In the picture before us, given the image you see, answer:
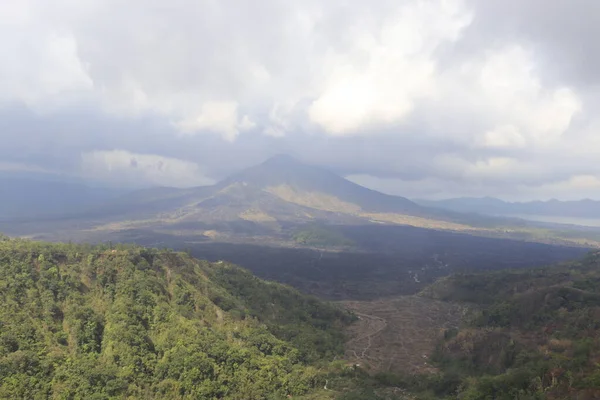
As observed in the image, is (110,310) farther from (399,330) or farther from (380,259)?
(380,259)

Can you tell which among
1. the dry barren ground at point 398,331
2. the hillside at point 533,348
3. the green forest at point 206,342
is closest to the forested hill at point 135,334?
the green forest at point 206,342

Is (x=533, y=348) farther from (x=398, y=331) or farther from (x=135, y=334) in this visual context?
(x=135, y=334)

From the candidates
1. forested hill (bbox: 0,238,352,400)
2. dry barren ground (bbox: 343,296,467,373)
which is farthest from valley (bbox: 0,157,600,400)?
dry barren ground (bbox: 343,296,467,373)

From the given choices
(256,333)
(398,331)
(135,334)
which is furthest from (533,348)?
(135,334)

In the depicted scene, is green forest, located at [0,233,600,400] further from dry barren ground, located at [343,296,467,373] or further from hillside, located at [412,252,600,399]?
dry barren ground, located at [343,296,467,373]

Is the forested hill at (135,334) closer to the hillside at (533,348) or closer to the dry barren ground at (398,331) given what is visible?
the dry barren ground at (398,331)

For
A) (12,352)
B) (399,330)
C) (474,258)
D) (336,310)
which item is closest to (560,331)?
(399,330)
